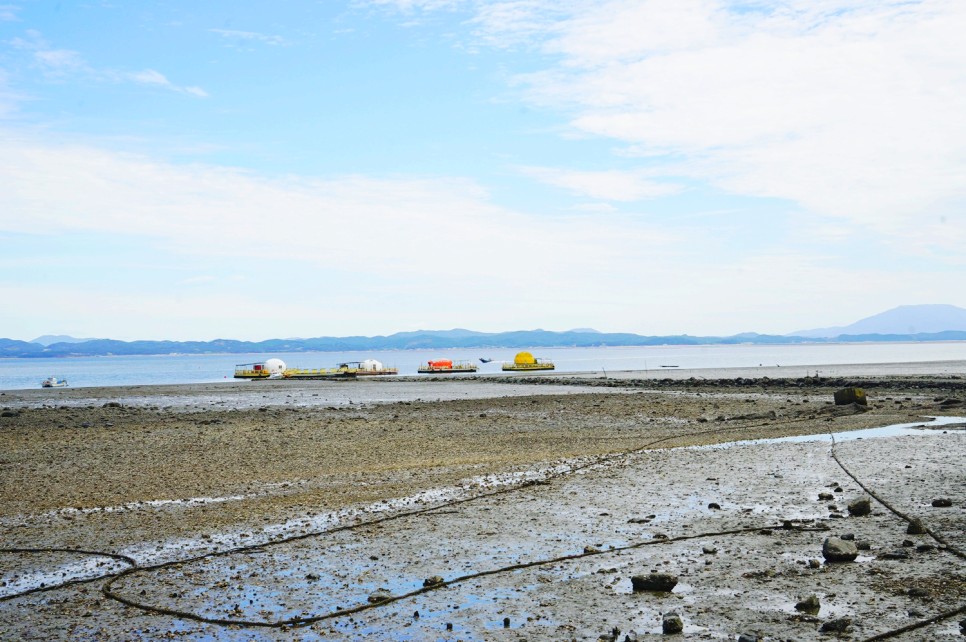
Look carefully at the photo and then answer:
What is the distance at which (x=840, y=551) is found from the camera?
9.58 m

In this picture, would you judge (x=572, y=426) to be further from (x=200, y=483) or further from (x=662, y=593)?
(x=662, y=593)

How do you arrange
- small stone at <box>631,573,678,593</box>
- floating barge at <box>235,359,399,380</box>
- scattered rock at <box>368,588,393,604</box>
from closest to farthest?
scattered rock at <box>368,588,393,604</box> < small stone at <box>631,573,678,593</box> < floating barge at <box>235,359,399,380</box>

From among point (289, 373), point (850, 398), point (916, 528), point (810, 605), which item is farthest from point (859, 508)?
point (289, 373)

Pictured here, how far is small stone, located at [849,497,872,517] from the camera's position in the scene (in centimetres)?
1223

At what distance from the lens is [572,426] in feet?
97.5

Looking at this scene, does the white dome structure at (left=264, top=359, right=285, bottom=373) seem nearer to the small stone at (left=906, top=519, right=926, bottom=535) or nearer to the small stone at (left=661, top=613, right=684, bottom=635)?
the small stone at (left=906, top=519, right=926, bottom=535)

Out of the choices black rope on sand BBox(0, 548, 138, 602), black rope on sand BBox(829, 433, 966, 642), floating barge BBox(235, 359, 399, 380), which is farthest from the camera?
floating barge BBox(235, 359, 399, 380)

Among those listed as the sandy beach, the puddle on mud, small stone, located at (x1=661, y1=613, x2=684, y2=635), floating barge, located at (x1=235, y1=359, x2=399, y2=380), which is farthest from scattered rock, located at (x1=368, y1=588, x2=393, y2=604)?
floating barge, located at (x1=235, y1=359, x2=399, y2=380)

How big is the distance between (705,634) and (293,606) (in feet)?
13.6

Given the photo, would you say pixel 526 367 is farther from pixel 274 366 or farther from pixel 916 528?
pixel 916 528

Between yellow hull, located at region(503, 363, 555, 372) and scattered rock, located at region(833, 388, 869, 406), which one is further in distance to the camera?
yellow hull, located at region(503, 363, 555, 372)

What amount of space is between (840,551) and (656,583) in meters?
2.44

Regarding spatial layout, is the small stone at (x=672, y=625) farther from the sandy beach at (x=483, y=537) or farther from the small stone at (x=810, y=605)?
the small stone at (x=810, y=605)

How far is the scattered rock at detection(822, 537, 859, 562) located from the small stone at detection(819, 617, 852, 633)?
2290 millimetres
